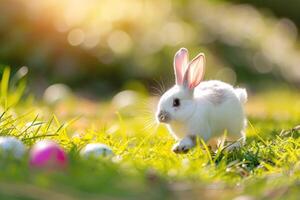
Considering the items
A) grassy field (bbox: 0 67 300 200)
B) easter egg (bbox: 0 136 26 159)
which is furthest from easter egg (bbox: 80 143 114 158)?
easter egg (bbox: 0 136 26 159)

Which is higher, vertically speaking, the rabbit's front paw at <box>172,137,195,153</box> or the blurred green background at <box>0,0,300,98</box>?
the blurred green background at <box>0,0,300,98</box>

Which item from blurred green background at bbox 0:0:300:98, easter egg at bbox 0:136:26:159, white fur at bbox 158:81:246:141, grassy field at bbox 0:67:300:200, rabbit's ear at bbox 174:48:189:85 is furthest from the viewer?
blurred green background at bbox 0:0:300:98

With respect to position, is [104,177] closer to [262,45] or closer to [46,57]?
[46,57]

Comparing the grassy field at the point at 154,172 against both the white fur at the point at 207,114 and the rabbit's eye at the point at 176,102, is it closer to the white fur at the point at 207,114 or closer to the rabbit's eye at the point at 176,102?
the white fur at the point at 207,114

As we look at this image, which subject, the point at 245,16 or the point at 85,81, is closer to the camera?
the point at 85,81

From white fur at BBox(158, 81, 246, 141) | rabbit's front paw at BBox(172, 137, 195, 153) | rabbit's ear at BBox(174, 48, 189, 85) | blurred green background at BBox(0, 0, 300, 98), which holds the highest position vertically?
blurred green background at BBox(0, 0, 300, 98)

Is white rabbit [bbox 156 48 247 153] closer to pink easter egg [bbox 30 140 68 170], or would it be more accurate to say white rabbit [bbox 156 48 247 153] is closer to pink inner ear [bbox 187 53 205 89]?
pink inner ear [bbox 187 53 205 89]

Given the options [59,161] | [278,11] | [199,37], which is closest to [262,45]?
[199,37]

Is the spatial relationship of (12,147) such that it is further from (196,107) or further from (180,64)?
(180,64)

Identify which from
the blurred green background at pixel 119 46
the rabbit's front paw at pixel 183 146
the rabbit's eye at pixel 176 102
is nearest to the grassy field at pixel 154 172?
the rabbit's front paw at pixel 183 146

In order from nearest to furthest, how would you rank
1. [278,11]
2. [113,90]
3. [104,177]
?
[104,177], [113,90], [278,11]
